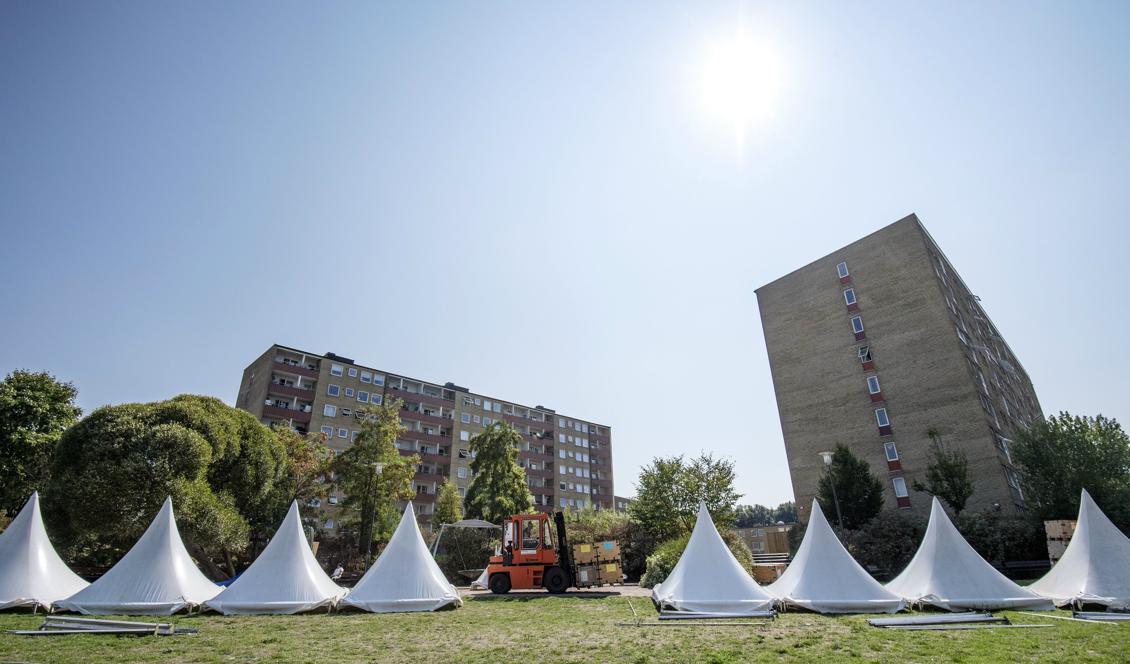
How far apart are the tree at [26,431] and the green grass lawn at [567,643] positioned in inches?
857

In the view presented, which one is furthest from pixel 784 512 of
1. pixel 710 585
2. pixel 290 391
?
pixel 710 585

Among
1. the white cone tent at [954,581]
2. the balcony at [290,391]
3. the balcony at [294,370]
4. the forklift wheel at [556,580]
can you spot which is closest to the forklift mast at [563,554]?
the forklift wheel at [556,580]

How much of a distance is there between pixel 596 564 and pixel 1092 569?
1401 centimetres

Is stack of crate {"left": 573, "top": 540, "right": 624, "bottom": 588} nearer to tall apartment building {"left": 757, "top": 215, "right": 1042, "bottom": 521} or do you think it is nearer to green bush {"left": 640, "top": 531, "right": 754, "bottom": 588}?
green bush {"left": 640, "top": 531, "right": 754, "bottom": 588}

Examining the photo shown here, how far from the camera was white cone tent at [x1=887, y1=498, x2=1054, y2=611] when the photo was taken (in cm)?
1255

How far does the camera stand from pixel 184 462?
20266mm

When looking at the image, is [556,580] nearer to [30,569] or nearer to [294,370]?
[30,569]

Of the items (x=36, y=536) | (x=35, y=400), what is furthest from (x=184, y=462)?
(x=35, y=400)

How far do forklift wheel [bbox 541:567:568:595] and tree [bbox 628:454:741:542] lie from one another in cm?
941

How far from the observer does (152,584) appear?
1371 cm

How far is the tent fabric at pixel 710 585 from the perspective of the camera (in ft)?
41.3

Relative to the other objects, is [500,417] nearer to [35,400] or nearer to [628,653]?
[35,400]

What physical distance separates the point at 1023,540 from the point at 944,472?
406 centimetres

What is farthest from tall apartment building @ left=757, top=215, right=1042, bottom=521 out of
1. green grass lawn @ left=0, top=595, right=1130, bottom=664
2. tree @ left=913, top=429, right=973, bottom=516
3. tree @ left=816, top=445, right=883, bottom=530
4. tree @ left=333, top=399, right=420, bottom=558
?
tree @ left=333, top=399, right=420, bottom=558
